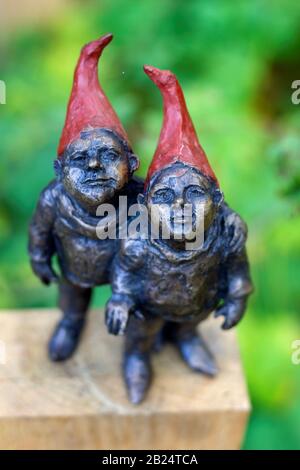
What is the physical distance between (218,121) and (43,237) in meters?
0.85

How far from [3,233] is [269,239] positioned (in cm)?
78

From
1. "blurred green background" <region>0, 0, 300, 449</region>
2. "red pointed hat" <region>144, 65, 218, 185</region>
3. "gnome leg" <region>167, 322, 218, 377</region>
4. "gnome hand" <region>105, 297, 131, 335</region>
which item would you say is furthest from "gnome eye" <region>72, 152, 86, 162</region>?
"gnome leg" <region>167, 322, 218, 377</region>

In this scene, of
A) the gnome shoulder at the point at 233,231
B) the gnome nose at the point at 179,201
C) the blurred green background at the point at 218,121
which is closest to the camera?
the gnome nose at the point at 179,201

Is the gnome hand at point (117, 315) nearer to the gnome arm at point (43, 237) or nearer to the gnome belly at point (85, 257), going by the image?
the gnome belly at point (85, 257)

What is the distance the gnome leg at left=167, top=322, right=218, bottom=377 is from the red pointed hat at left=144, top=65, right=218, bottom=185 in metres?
0.45

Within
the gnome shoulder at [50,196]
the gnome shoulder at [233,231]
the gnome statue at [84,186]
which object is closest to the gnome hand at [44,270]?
the gnome statue at [84,186]

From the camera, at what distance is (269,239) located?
6.78 feet

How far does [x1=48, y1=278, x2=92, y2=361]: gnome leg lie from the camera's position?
1501 millimetres

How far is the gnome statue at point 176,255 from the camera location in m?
1.14

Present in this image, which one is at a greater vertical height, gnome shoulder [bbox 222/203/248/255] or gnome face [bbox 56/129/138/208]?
gnome face [bbox 56/129/138/208]

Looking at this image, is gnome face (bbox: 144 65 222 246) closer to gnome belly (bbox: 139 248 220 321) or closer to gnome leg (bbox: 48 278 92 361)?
gnome belly (bbox: 139 248 220 321)

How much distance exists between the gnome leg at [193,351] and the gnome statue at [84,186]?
0.81 ft

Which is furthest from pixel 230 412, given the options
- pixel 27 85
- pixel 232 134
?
pixel 27 85
